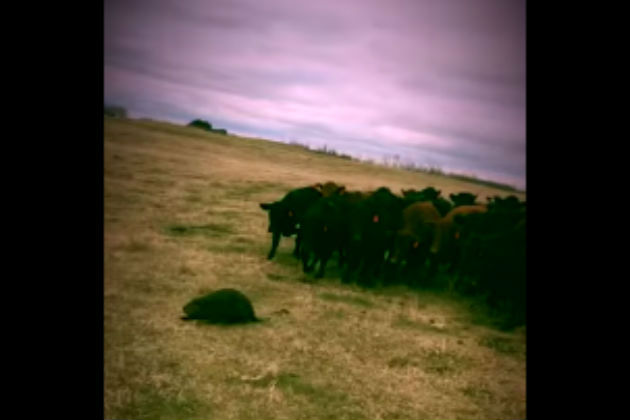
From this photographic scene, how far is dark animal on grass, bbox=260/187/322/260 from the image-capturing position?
26.8 feet

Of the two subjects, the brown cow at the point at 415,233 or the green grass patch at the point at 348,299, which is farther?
the brown cow at the point at 415,233

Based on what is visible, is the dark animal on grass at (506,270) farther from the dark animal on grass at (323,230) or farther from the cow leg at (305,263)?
the cow leg at (305,263)

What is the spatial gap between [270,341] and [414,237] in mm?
3394

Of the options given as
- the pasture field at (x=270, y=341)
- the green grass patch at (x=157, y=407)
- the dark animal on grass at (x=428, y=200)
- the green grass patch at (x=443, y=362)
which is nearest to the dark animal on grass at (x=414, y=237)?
the pasture field at (x=270, y=341)

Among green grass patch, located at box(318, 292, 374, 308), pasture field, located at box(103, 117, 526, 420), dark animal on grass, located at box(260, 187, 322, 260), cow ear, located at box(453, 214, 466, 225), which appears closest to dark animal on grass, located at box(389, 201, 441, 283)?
cow ear, located at box(453, 214, 466, 225)

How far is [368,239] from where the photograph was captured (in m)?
7.27

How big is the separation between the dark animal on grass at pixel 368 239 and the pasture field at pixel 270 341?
1.23 ft

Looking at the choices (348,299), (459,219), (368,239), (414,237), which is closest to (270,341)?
(348,299)

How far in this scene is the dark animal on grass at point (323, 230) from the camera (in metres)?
7.24

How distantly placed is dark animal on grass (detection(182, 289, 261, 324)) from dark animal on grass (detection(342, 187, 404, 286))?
88.7 inches

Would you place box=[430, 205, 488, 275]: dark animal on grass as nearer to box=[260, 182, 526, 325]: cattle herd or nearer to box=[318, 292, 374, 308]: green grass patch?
box=[260, 182, 526, 325]: cattle herd
